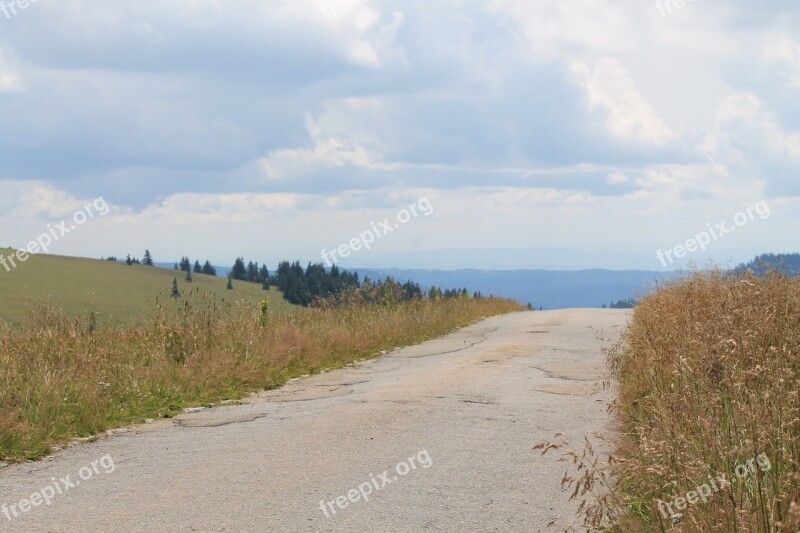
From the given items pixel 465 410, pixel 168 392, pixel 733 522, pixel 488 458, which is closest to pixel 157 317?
pixel 168 392

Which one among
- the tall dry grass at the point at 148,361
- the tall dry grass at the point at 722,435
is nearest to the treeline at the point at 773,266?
the tall dry grass at the point at 722,435

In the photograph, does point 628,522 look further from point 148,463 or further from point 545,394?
point 545,394

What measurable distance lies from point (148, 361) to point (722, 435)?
31.1ft

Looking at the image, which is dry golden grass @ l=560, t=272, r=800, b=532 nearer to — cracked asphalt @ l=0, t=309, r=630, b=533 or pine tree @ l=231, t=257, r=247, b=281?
cracked asphalt @ l=0, t=309, r=630, b=533

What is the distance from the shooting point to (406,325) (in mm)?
21281

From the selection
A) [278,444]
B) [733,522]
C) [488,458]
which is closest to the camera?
[733,522]

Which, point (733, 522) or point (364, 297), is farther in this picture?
point (364, 297)

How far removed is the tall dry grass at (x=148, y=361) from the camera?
9195 millimetres

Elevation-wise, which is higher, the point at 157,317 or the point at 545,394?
the point at 157,317

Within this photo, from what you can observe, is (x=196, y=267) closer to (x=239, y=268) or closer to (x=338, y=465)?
(x=239, y=268)

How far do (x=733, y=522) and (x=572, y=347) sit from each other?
13729mm

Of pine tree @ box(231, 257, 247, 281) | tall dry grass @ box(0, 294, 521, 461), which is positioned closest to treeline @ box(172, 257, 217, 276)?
pine tree @ box(231, 257, 247, 281)

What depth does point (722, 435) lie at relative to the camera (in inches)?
197

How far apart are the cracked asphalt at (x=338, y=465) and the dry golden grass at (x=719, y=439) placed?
0.65m
